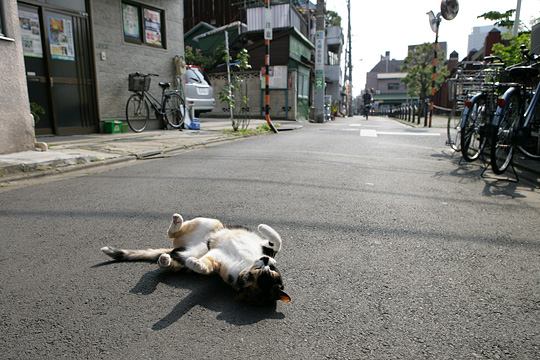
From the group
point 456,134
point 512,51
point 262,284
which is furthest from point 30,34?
point 512,51

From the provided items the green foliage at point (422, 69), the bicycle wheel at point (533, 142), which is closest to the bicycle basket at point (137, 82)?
the bicycle wheel at point (533, 142)

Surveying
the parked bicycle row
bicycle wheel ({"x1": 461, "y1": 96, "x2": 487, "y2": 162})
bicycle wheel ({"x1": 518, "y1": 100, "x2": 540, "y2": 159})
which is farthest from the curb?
bicycle wheel ({"x1": 518, "y1": 100, "x2": 540, "y2": 159})

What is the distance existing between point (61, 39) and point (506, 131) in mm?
8042

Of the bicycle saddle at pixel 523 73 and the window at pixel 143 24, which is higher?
the window at pixel 143 24

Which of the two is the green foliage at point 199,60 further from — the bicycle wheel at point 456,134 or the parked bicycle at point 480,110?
the parked bicycle at point 480,110

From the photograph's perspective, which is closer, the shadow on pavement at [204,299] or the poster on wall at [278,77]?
the shadow on pavement at [204,299]

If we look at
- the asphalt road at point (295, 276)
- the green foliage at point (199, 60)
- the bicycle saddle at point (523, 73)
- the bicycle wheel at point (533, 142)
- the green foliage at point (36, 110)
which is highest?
the green foliage at point (199, 60)

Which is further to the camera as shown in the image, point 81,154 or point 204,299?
point 81,154

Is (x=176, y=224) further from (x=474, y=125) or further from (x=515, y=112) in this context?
(x=474, y=125)

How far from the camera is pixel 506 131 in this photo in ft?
15.7

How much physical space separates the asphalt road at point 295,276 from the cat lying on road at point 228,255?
76 millimetres

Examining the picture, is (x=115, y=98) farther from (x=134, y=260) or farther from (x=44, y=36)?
(x=134, y=260)

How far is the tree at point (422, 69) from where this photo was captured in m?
39.2

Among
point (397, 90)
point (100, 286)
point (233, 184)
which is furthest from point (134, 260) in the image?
point (397, 90)
